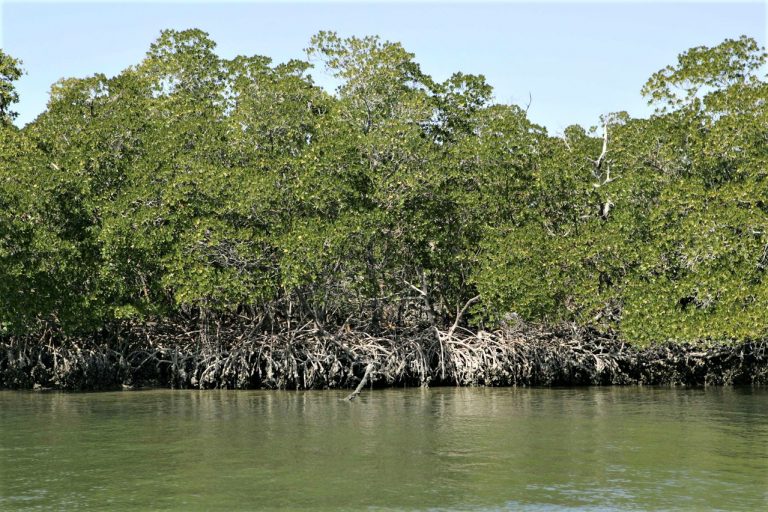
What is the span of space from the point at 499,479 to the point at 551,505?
55.7 inches

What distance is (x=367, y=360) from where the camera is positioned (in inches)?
878

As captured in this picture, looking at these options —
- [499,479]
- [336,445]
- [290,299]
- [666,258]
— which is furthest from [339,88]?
[499,479]

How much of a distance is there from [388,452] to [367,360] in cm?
836

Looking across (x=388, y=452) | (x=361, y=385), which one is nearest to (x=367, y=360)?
(x=361, y=385)

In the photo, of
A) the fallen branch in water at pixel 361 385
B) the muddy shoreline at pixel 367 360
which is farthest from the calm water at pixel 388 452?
the muddy shoreline at pixel 367 360

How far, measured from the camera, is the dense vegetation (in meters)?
20.4

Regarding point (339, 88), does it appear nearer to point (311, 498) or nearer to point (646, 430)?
point (646, 430)

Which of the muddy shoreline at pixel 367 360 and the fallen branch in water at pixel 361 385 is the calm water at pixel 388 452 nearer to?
the fallen branch in water at pixel 361 385

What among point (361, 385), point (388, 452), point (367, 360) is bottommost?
point (388, 452)

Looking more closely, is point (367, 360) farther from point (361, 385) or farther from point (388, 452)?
point (388, 452)

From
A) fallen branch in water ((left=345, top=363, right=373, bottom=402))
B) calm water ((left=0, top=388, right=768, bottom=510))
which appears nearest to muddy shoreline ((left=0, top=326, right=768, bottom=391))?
fallen branch in water ((left=345, top=363, right=373, bottom=402))

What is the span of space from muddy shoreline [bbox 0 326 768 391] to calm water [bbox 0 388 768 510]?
5.21 ft

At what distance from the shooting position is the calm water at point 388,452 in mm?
11156

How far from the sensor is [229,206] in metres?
21.1
